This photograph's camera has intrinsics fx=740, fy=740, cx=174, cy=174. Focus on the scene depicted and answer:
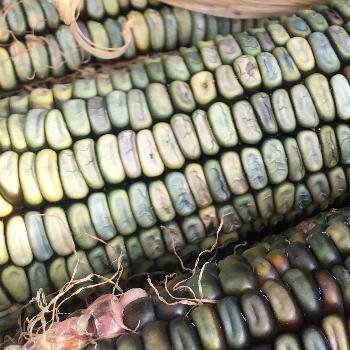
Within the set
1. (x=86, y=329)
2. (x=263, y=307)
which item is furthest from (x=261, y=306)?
(x=86, y=329)

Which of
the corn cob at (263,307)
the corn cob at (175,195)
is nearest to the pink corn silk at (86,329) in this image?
the corn cob at (263,307)

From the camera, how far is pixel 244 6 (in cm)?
150

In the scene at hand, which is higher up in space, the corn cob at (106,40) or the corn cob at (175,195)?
the corn cob at (106,40)

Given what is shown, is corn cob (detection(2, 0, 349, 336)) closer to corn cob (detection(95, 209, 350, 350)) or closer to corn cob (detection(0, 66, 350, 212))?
corn cob (detection(0, 66, 350, 212))

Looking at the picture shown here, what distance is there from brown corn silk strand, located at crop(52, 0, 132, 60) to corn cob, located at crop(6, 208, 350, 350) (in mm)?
557

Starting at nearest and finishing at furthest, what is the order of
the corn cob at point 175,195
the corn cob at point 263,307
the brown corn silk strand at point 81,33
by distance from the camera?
1. the corn cob at point 263,307
2. the corn cob at point 175,195
3. the brown corn silk strand at point 81,33

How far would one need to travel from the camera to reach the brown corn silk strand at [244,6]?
1.47 m

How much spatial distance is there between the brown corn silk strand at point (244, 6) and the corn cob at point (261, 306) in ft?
1.87

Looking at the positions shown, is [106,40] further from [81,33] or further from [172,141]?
[172,141]

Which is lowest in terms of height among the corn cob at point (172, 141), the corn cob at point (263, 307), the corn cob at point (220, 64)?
the corn cob at point (263, 307)

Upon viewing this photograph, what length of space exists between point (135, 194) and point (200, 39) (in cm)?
49

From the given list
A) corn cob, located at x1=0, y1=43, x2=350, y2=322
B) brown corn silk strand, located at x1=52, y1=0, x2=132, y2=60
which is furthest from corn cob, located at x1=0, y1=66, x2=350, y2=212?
brown corn silk strand, located at x1=52, y1=0, x2=132, y2=60

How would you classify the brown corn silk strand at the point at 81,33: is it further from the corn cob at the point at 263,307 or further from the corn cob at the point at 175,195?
the corn cob at the point at 263,307

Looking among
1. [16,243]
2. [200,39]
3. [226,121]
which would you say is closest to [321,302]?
[226,121]
